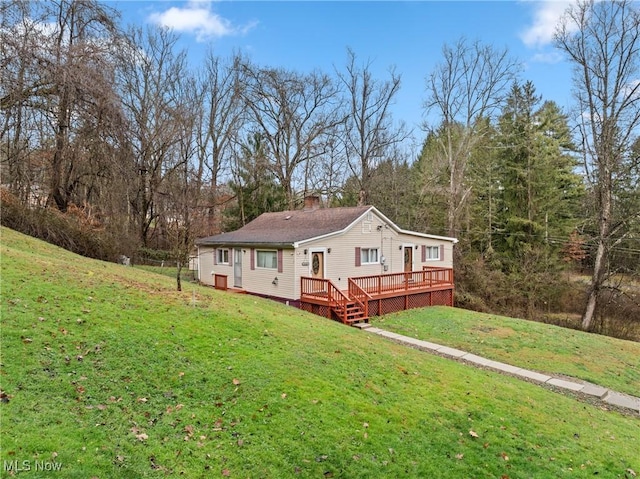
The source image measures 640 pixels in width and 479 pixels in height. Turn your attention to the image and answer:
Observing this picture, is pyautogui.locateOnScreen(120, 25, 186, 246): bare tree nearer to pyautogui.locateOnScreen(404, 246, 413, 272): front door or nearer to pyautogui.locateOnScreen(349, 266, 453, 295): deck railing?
pyautogui.locateOnScreen(404, 246, 413, 272): front door

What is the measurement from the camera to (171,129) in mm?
26312

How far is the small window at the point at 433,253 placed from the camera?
21.7 meters

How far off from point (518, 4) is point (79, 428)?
19561 mm

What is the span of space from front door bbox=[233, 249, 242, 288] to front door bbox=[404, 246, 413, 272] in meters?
8.55

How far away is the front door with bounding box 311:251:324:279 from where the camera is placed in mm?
16172

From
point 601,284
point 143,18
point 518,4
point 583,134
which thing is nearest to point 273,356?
point 518,4

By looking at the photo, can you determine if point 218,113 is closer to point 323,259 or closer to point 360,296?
point 323,259

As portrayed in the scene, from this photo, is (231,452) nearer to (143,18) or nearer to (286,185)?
(286,185)

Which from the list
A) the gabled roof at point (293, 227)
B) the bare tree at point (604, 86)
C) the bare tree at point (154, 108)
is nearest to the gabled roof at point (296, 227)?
the gabled roof at point (293, 227)

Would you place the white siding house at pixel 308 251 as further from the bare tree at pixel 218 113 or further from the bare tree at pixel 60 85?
the bare tree at pixel 218 113

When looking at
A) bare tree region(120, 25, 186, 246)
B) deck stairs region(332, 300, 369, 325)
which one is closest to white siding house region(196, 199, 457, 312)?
deck stairs region(332, 300, 369, 325)

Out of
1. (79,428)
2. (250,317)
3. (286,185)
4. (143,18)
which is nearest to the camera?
(79,428)

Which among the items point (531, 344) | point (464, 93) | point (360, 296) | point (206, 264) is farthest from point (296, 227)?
point (464, 93)

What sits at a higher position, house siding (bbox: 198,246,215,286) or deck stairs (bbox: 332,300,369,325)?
house siding (bbox: 198,246,215,286)
